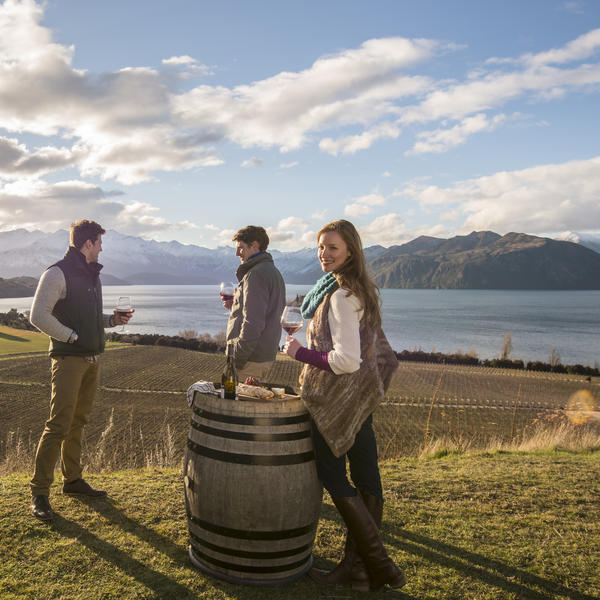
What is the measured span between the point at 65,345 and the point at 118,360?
3830 centimetres

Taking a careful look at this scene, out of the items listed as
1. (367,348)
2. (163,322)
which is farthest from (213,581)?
(163,322)

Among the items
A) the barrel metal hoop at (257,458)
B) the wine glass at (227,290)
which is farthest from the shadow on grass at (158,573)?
the wine glass at (227,290)

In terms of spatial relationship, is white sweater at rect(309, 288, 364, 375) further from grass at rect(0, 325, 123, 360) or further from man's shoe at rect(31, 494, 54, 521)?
grass at rect(0, 325, 123, 360)

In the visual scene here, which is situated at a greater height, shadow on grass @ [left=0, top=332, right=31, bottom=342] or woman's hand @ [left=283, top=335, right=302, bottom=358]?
woman's hand @ [left=283, top=335, right=302, bottom=358]

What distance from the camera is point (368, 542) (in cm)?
298

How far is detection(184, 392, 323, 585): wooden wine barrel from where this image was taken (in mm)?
2846

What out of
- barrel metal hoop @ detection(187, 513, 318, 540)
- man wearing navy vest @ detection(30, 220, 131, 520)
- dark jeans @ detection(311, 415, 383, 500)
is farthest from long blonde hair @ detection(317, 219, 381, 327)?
man wearing navy vest @ detection(30, 220, 131, 520)

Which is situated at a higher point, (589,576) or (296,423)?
(296,423)

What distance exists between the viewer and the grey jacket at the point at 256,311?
13.2ft

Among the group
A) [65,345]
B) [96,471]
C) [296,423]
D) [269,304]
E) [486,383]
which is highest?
[269,304]

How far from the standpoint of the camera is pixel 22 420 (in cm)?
2003

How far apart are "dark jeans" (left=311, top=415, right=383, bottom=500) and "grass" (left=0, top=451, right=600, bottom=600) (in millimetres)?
670

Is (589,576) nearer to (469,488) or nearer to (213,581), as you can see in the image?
(469,488)

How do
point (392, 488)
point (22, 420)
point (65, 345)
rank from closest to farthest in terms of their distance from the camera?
point (65, 345) → point (392, 488) → point (22, 420)
